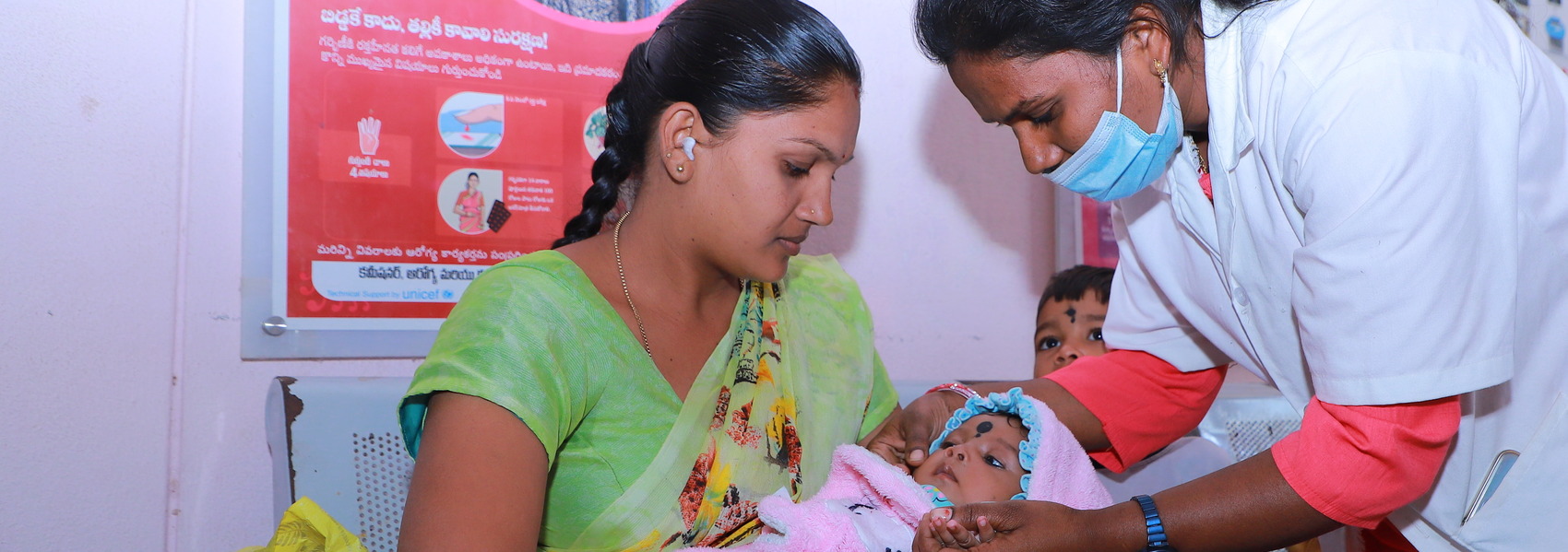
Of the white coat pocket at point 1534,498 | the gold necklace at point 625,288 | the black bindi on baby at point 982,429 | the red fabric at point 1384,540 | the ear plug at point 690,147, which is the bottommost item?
the red fabric at point 1384,540

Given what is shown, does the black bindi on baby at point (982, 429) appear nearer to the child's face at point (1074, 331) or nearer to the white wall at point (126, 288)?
the child's face at point (1074, 331)

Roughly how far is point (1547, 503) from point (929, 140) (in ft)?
5.37

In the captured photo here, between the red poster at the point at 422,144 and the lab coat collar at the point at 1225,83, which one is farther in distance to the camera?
the red poster at the point at 422,144

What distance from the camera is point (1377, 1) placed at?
1.10m

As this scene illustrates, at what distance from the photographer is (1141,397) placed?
172 cm

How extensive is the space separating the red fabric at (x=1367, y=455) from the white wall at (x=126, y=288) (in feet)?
5.67

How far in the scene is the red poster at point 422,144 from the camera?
1937 mm

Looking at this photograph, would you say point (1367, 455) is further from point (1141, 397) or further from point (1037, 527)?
point (1141, 397)

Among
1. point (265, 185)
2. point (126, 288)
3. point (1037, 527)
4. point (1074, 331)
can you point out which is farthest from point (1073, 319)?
point (126, 288)

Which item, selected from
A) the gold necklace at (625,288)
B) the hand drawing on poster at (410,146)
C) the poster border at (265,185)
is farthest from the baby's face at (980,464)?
the poster border at (265,185)

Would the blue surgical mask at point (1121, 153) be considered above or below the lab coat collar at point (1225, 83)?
below

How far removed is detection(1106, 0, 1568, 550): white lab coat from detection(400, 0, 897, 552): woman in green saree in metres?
0.63

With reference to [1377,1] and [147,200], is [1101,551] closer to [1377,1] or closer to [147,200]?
[1377,1]

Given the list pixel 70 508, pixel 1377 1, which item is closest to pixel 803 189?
pixel 1377 1
